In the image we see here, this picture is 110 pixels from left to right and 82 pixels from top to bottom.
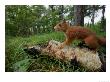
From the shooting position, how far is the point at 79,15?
104 inches

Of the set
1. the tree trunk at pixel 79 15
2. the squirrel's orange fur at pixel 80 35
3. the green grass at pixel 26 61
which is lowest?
the green grass at pixel 26 61

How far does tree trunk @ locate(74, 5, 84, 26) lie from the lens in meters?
2.62

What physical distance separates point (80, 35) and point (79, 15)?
17cm

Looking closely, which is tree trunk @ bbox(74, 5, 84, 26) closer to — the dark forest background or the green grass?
the dark forest background

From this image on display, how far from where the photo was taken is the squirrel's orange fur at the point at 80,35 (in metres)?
2.58

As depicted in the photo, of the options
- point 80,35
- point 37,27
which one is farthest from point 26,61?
point 80,35

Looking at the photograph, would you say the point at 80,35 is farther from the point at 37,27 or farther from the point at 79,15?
the point at 37,27

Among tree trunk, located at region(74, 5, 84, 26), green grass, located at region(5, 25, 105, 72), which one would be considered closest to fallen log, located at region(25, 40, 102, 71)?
green grass, located at region(5, 25, 105, 72)

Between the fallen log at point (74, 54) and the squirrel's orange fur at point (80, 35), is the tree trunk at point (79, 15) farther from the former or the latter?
the fallen log at point (74, 54)

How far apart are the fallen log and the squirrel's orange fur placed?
0.16 feet

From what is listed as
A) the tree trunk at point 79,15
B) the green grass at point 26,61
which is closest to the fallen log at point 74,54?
the green grass at point 26,61

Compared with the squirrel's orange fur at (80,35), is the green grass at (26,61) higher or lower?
lower

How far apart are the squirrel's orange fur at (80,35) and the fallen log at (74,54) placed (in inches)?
1.9
